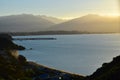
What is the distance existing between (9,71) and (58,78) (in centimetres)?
350

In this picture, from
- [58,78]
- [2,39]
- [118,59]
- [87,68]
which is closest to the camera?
[118,59]

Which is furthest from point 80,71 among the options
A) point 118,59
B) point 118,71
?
point 118,71

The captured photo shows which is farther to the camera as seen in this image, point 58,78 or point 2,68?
point 58,78

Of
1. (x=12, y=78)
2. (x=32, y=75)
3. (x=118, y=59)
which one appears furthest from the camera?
(x=32, y=75)

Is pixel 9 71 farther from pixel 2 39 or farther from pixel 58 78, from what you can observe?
pixel 2 39

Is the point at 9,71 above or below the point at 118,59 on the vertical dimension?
below

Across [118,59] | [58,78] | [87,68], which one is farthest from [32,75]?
[87,68]

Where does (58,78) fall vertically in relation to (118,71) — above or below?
below

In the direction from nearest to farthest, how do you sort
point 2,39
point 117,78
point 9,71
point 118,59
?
point 117,78, point 118,59, point 9,71, point 2,39

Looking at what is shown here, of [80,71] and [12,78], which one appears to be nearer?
[12,78]

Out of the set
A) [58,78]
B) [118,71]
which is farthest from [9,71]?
[118,71]

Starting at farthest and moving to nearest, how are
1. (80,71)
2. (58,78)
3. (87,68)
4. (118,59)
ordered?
(87,68), (80,71), (58,78), (118,59)

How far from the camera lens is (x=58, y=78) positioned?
77.6 ft

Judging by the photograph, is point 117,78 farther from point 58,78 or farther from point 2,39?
point 2,39
